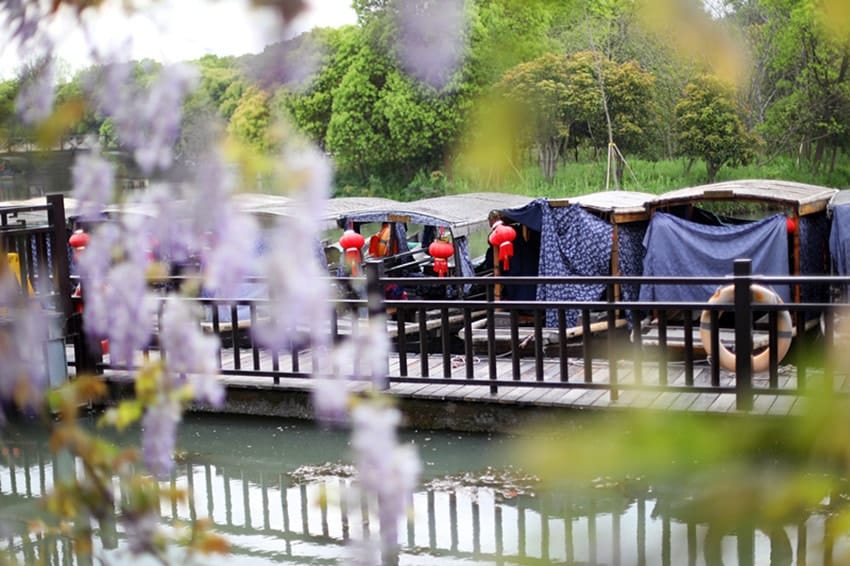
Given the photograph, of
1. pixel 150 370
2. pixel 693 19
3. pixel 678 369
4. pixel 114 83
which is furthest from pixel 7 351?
pixel 678 369

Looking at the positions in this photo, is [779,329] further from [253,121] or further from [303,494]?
[253,121]

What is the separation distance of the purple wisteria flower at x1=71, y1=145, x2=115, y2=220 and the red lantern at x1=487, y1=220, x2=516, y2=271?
A: 8.44 meters

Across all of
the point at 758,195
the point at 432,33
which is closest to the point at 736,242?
the point at 758,195

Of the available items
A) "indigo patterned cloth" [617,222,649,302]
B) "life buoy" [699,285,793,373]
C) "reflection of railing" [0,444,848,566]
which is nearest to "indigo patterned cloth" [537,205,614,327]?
"indigo patterned cloth" [617,222,649,302]

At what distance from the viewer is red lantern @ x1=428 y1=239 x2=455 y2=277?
9.55m

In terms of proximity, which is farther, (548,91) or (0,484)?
(0,484)

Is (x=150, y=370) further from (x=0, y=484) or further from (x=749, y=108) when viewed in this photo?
(x=0, y=484)

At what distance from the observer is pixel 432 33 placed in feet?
2.64

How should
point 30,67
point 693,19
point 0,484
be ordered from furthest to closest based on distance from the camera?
1. point 0,484
2. point 30,67
3. point 693,19

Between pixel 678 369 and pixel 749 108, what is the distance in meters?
5.93

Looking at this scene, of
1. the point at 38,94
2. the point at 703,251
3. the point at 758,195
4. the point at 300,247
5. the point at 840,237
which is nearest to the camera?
the point at 300,247

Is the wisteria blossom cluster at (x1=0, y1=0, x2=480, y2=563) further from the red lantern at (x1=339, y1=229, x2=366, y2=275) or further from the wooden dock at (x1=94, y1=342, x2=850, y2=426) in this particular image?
the red lantern at (x1=339, y1=229, x2=366, y2=275)

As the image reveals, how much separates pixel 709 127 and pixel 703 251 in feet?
24.4

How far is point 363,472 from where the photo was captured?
2.81 ft
